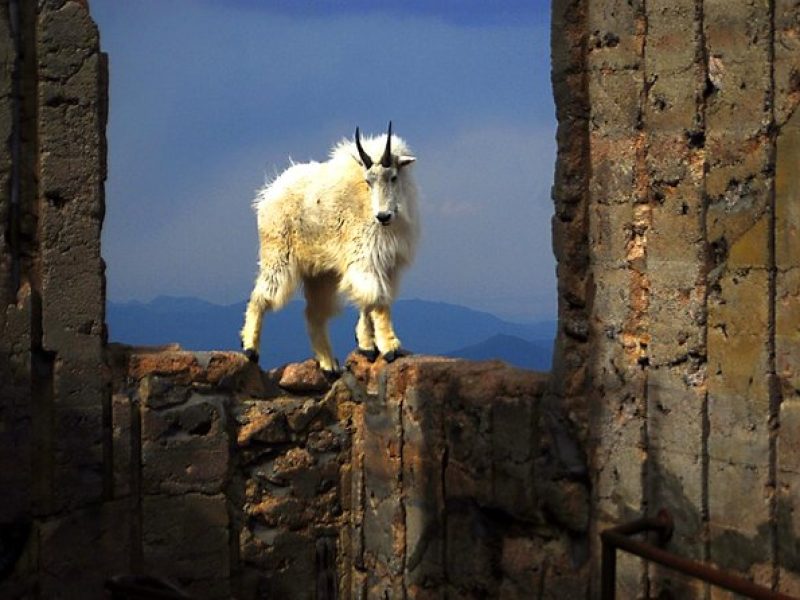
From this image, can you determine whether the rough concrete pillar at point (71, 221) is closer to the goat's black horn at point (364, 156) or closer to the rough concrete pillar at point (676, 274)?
the goat's black horn at point (364, 156)

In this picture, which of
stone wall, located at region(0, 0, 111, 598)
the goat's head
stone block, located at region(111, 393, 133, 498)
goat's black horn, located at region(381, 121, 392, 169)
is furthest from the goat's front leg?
stone wall, located at region(0, 0, 111, 598)

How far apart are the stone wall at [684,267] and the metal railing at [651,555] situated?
0.28 feet

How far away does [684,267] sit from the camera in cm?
533

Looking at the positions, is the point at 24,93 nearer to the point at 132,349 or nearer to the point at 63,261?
the point at 63,261

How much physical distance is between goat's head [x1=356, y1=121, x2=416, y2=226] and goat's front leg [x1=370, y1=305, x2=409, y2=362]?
54cm

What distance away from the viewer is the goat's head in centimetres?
749

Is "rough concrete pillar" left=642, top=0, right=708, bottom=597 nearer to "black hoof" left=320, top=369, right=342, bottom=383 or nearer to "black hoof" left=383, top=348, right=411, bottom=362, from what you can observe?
"black hoof" left=383, top=348, right=411, bottom=362

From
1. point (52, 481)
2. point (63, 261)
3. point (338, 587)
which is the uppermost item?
point (63, 261)

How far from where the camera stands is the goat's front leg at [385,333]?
755cm

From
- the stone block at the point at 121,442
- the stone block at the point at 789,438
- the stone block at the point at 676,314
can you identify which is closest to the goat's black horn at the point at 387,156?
the stone block at the point at 121,442

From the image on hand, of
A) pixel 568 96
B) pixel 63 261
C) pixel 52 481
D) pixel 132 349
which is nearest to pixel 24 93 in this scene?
pixel 63 261

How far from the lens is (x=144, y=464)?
23.4 feet

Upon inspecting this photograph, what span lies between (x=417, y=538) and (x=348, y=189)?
7.12ft

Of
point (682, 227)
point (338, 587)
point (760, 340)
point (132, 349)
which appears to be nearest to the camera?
point (760, 340)
